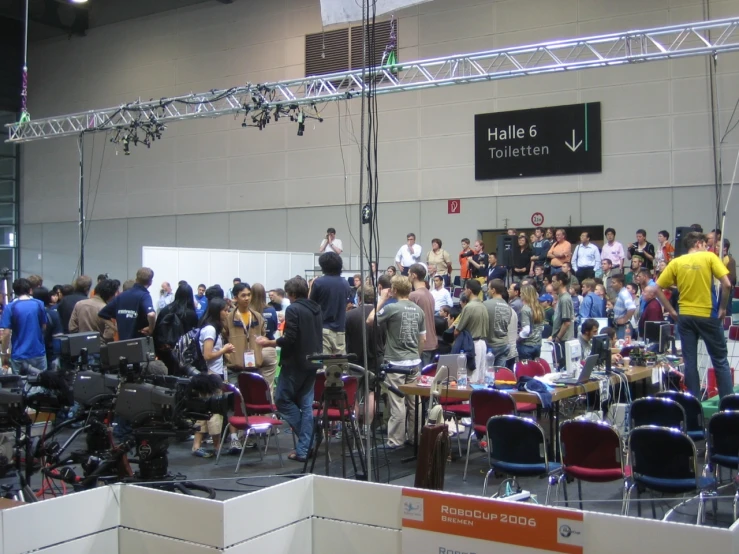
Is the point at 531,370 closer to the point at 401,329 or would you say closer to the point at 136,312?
the point at 401,329

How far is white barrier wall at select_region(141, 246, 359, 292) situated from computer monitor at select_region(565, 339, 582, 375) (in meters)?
7.93

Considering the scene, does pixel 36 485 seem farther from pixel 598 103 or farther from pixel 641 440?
pixel 598 103

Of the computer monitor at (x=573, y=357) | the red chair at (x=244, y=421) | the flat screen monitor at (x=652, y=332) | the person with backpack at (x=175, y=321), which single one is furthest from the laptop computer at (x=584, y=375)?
the person with backpack at (x=175, y=321)

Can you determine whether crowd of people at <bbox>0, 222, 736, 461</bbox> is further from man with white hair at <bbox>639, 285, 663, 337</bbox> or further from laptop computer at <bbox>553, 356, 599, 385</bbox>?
laptop computer at <bbox>553, 356, 599, 385</bbox>

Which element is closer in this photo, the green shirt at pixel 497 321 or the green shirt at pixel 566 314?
the green shirt at pixel 497 321

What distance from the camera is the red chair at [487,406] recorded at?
5125 millimetres

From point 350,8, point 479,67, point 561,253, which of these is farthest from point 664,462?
point 561,253

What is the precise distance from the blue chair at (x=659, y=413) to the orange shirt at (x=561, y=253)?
721cm

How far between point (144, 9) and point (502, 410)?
1564cm

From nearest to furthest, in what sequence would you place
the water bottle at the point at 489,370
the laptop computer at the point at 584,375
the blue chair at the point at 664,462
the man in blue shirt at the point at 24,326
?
the blue chair at the point at 664,462 < the laptop computer at the point at 584,375 < the water bottle at the point at 489,370 < the man in blue shirt at the point at 24,326

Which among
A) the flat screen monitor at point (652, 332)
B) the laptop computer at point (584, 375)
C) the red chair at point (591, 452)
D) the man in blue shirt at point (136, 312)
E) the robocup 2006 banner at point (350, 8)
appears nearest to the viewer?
the robocup 2006 banner at point (350, 8)

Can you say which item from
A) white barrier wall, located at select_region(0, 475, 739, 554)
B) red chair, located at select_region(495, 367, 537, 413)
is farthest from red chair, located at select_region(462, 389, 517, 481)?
white barrier wall, located at select_region(0, 475, 739, 554)

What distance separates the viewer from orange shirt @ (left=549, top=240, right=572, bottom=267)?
12.0m

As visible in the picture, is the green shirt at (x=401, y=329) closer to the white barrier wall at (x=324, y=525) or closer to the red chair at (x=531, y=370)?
the red chair at (x=531, y=370)
